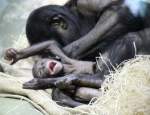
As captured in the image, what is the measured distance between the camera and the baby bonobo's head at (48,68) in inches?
131

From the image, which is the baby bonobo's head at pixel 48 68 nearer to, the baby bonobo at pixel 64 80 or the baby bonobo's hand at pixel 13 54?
the baby bonobo at pixel 64 80

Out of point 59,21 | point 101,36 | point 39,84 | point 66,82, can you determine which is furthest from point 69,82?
point 59,21

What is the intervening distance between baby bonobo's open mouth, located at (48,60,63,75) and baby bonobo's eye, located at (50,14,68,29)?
35cm

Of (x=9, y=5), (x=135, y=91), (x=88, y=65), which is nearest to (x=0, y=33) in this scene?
(x=9, y=5)

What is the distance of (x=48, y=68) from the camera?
3320 millimetres

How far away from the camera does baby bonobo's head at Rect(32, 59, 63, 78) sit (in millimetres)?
3321

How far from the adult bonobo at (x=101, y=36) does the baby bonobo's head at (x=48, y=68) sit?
122 mm

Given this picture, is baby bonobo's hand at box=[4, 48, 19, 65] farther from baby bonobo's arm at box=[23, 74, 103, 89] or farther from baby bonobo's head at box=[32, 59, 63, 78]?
baby bonobo's arm at box=[23, 74, 103, 89]

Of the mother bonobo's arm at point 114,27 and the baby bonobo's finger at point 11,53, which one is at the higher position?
the mother bonobo's arm at point 114,27

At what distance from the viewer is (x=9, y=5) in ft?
15.4

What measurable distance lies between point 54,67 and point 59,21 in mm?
412

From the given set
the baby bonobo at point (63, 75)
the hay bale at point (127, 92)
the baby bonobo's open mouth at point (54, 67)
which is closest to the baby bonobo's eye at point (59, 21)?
the baby bonobo at point (63, 75)

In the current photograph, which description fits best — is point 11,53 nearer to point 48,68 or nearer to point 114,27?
point 48,68

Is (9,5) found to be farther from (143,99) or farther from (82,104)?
(143,99)
